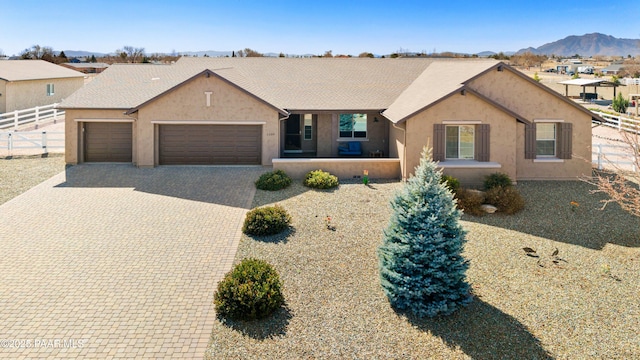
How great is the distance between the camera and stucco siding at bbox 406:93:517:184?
19.2m

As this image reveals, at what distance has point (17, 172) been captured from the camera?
68.7 feet

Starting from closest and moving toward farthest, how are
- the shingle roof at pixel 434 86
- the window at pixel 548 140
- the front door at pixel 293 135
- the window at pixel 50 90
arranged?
the shingle roof at pixel 434 86 < the window at pixel 548 140 < the front door at pixel 293 135 < the window at pixel 50 90

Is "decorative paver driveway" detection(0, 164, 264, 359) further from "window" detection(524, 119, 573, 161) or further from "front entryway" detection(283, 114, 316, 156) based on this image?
"window" detection(524, 119, 573, 161)

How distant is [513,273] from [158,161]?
17.7 m

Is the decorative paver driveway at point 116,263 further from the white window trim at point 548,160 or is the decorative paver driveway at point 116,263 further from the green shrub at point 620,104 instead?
the green shrub at point 620,104

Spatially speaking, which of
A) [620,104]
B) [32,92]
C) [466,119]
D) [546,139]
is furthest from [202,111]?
[620,104]

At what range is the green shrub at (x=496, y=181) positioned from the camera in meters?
18.3

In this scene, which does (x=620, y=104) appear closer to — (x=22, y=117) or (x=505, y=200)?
(x=505, y=200)

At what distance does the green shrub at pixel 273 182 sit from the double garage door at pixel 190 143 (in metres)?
3.69

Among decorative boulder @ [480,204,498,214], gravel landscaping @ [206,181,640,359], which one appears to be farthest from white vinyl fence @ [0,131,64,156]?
decorative boulder @ [480,204,498,214]

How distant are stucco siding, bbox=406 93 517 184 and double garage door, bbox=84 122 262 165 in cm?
794

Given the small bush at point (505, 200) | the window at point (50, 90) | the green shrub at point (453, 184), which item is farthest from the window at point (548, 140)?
the window at point (50, 90)

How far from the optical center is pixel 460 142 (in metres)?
20.0

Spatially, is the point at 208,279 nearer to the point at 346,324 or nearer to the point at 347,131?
the point at 346,324
